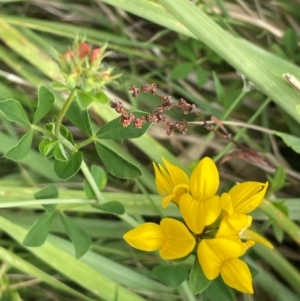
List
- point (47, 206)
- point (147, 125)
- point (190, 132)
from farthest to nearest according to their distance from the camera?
point (190, 132) < point (47, 206) < point (147, 125)

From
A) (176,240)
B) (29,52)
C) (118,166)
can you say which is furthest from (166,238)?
(29,52)

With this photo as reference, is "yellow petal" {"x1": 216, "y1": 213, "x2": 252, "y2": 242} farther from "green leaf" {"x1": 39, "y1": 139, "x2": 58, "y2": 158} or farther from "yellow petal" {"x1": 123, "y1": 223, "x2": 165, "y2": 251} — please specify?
"green leaf" {"x1": 39, "y1": 139, "x2": 58, "y2": 158}

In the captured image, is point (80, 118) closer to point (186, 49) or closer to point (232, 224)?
point (232, 224)

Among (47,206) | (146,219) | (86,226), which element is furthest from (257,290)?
(47,206)

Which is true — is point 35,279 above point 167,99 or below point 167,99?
below

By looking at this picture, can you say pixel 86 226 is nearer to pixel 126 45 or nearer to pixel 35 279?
pixel 35 279

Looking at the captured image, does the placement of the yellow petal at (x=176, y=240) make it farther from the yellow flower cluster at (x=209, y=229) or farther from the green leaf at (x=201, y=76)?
the green leaf at (x=201, y=76)
